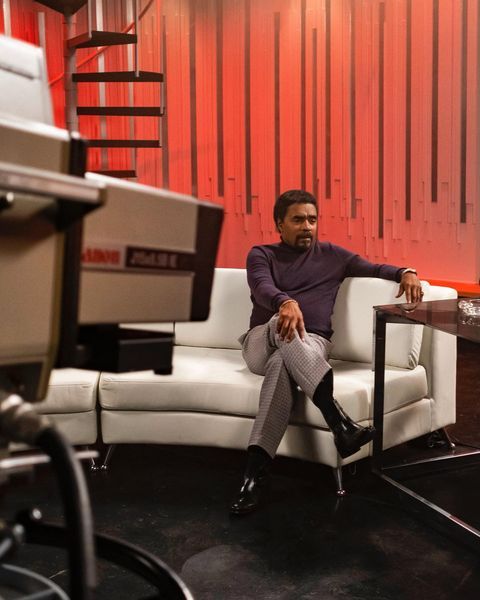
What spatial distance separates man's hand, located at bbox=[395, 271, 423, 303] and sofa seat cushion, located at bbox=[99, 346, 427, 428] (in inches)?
11.1

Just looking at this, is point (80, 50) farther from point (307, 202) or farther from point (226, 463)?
point (226, 463)

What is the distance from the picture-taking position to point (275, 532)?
2.48 metres

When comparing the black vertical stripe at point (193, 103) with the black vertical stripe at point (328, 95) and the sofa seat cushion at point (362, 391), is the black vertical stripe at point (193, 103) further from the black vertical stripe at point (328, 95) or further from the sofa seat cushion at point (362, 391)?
the sofa seat cushion at point (362, 391)

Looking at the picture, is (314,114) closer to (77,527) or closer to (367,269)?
(367,269)

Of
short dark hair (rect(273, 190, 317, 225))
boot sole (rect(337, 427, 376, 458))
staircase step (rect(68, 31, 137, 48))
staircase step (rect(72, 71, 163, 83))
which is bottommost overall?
boot sole (rect(337, 427, 376, 458))

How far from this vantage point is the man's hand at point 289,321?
277 centimetres

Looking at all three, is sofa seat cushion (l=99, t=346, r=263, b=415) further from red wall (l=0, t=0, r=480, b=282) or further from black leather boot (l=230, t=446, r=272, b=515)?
red wall (l=0, t=0, r=480, b=282)

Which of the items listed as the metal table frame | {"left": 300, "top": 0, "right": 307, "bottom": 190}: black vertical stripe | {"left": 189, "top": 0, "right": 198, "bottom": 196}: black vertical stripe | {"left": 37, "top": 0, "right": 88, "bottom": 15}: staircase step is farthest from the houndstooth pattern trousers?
{"left": 37, "top": 0, "right": 88, "bottom": 15}: staircase step

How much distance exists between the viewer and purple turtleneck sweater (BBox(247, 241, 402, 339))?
10.0 feet

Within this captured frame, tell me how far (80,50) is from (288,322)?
13.3ft

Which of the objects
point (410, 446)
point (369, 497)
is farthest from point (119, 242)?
point (410, 446)

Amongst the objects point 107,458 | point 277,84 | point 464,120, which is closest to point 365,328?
point 107,458

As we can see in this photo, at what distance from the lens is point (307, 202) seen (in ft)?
10.5

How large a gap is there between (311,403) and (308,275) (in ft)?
1.96
